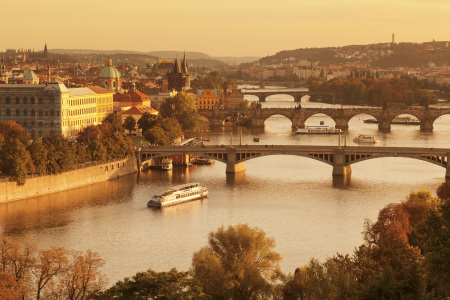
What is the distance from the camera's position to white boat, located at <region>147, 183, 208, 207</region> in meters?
38.0

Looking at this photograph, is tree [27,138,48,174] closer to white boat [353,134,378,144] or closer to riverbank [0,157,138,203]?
riverbank [0,157,138,203]

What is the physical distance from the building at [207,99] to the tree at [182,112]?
59.2ft

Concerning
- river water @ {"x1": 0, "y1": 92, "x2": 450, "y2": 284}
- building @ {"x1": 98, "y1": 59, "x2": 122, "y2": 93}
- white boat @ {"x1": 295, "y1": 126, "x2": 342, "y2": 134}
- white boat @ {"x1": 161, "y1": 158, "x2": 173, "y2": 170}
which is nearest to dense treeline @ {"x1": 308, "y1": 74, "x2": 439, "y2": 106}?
white boat @ {"x1": 295, "y1": 126, "x2": 342, "y2": 134}

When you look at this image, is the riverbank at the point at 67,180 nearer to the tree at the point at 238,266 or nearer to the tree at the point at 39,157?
the tree at the point at 39,157

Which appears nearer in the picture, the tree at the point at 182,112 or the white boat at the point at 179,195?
the white boat at the point at 179,195

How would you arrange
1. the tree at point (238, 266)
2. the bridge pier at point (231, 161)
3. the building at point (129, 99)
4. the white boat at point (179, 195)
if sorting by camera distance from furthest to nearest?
the building at point (129, 99) < the bridge pier at point (231, 161) < the white boat at point (179, 195) < the tree at point (238, 266)

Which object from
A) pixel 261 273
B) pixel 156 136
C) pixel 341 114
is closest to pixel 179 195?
pixel 156 136

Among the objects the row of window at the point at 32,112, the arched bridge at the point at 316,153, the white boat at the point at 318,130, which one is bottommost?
the white boat at the point at 318,130

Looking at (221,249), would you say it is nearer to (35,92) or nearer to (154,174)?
(154,174)

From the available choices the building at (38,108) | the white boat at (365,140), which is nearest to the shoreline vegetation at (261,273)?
the building at (38,108)

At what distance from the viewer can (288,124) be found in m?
82.9

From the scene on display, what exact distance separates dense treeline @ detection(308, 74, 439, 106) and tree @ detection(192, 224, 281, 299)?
73.8 meters

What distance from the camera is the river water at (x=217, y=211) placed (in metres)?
30.3

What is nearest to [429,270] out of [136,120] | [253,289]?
[253,289]
